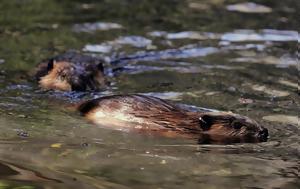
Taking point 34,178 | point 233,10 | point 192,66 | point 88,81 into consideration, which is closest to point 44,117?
point 88,81

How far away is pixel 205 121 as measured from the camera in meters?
5.17

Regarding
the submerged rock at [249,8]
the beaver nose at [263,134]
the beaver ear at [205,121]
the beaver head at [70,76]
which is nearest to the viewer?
the beaver nose at [263,134]

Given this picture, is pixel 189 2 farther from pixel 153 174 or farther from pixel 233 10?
pixel 153 174

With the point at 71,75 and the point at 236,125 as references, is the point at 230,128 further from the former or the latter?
the point at 71,75

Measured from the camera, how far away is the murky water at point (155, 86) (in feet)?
12.0

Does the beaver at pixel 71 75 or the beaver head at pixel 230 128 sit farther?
the beaver at pixel 71 75

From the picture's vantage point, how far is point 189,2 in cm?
1182

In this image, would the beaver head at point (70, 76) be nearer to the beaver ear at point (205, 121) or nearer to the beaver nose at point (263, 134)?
the beaver ear at point (205, 121)

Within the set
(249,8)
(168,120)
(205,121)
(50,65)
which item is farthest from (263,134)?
(249,8)

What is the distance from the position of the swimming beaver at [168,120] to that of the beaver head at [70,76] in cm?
109

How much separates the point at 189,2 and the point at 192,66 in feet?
14.2

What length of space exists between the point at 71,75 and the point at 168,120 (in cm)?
169

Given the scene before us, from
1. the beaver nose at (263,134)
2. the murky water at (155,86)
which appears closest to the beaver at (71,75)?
the murky water at (155,86)

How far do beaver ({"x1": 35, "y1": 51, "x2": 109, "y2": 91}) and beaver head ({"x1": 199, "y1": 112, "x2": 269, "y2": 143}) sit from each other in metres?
1.75
